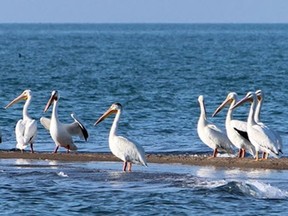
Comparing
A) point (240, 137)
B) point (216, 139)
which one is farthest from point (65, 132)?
point (240, 137)

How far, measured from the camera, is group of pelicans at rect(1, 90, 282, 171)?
49.1 ft

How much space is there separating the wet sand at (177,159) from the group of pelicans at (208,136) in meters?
0.25

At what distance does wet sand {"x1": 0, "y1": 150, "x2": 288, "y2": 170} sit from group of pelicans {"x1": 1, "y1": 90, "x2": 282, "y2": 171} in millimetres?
248

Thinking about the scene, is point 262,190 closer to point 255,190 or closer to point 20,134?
point 255,190

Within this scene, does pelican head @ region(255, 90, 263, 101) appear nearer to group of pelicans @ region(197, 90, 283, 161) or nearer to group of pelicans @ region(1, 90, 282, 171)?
group of pelicans @ region(1, 90, 282, 171)

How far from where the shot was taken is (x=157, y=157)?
53.7 ft

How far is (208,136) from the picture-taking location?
54.0 ft

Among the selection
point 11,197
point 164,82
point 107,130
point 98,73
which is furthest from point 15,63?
point 11,197

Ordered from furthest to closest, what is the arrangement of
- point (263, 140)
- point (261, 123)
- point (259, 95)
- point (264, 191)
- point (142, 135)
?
point (142, 135) < point (259, 95) < point (261, 123) < point (263, 140) < point (264, 191)

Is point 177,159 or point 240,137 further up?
point 240,137

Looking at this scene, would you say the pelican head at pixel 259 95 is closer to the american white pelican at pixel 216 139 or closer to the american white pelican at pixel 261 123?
the american white pelican at pixel 261 123

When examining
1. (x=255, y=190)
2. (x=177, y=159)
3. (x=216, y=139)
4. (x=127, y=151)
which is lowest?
(x=255, y=190)

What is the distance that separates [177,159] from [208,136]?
0.72 metres

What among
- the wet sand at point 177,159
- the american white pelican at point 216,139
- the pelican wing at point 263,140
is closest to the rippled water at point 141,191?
the wet sand at point 177,159
